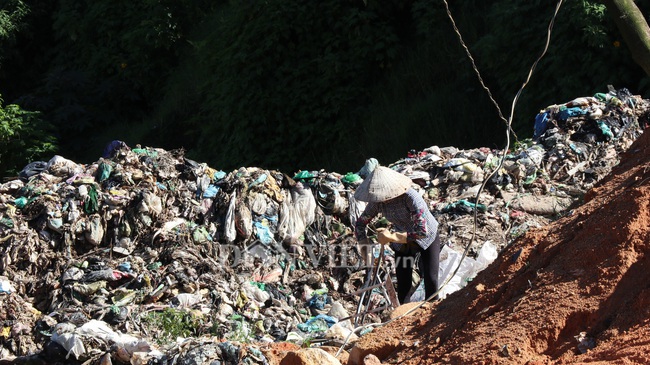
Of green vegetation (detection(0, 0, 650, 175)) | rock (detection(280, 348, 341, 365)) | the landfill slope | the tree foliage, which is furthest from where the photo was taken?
the tree foliage

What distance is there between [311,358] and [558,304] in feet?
4.08

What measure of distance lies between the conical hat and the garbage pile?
3.06 feet

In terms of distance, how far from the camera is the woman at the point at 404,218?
697cm


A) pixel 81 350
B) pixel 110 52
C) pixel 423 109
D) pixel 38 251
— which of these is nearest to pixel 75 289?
pixel 38 251

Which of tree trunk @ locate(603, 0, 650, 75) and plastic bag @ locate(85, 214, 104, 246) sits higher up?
tree trunk @ locate(603, 0, 650, 75)

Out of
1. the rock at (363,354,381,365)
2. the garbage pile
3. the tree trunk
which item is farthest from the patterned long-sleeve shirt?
the tree trunk

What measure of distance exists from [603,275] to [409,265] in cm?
292

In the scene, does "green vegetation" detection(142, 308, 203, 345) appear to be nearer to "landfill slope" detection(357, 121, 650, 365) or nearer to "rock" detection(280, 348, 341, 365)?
"rock" detection(280, 348, 341, 365)

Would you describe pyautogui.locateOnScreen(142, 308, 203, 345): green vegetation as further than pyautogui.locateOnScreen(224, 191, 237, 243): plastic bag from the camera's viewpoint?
No

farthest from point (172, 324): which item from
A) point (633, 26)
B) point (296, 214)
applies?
point (633, 26)

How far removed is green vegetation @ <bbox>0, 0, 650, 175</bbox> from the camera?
39.1 feet

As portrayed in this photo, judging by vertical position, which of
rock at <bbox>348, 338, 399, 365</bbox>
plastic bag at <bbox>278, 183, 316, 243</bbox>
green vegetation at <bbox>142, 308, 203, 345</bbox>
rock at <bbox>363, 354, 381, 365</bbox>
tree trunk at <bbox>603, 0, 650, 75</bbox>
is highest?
tree trunk at <bbox>603, 0, 650, 75</bbox>

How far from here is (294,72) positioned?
1558cm

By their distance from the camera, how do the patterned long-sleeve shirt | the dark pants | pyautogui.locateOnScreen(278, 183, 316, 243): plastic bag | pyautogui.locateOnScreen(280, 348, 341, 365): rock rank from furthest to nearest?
pyautogui.locateOnScreen(278, 183, 316, 243): plastic bag
the dark pants
the patterned long-sleeve shirt
pyautogui.locateOnScreen(280, 348, 341, 365): rock
